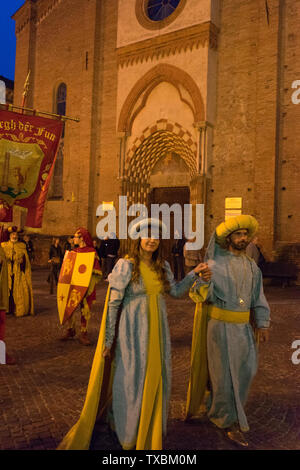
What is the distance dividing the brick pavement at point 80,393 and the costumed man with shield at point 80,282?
1.22 feet

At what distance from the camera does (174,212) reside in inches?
615

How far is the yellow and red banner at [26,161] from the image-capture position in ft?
20.0

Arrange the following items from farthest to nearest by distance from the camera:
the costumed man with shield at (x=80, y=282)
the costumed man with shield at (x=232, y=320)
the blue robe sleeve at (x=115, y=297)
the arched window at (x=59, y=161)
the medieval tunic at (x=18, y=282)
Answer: the arched window at (x=59, y=161) < the medieval tunic at (x=18, y=282) < the costumed man with shield at (x=80, y=282) < the costumed man with shield at (x=232, y=320) < the blue robe sleeve at (x=115, y=297)

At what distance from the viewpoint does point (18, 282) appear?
26.4 feet

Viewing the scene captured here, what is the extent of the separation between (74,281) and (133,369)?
346 cm

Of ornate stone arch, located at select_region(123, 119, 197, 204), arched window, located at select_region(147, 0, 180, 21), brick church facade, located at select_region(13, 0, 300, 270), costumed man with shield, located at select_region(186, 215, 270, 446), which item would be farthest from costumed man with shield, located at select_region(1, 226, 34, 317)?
arched window, located at select_region(147, 0, 180, 21)

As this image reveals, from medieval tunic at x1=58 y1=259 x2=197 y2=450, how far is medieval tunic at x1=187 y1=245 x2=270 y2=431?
51cm

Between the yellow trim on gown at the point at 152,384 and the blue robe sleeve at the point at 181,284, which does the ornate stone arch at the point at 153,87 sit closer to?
the blue robe sleeve at the point at 181,284

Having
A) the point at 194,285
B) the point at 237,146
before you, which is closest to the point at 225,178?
the point at 237,146

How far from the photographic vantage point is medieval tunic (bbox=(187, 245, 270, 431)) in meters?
3.30

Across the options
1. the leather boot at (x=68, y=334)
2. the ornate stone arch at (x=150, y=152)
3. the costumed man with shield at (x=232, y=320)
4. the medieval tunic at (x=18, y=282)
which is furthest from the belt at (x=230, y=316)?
the ornate stone arch at (x=150, y=152)

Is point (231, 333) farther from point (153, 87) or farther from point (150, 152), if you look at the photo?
point (153, 87)

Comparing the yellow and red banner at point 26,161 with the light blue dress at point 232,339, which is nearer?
the light blue dress at point 232,339
